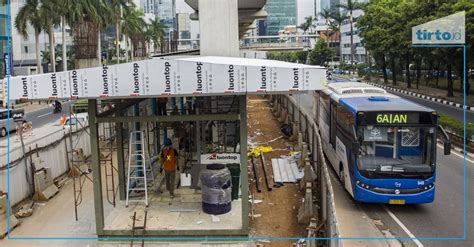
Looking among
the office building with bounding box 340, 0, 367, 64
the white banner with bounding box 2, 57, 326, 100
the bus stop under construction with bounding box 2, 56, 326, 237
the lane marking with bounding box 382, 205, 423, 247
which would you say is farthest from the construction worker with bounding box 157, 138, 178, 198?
the office building with bounding box 340, 0, 367, 64

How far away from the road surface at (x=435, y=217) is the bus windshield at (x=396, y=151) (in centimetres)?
114

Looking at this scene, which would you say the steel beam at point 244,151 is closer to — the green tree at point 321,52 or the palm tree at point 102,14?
the palm tree at point 102,14

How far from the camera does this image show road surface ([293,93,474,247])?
10.9m

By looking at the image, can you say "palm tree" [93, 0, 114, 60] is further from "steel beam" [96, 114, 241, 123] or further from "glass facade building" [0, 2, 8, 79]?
"steel beam" [96, 114, 241, 123]

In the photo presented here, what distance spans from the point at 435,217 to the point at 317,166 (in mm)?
3832

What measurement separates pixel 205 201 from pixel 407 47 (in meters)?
37.0

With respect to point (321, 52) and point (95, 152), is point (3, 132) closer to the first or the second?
point (95, 152)

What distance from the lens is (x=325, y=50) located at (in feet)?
311

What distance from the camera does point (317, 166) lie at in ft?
48.9

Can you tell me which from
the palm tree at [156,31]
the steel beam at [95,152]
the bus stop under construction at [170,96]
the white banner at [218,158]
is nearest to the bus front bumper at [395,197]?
the bus stop under construction at [170,96]

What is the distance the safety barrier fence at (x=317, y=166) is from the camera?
8719mm

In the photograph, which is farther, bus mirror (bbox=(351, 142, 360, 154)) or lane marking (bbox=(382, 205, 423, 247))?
bus mirror (bbox=(351, 142, 360, 154))

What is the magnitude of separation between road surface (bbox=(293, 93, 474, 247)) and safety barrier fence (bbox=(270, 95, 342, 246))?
1.45m

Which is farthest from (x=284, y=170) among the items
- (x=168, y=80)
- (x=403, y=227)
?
(x=168, y=80)
